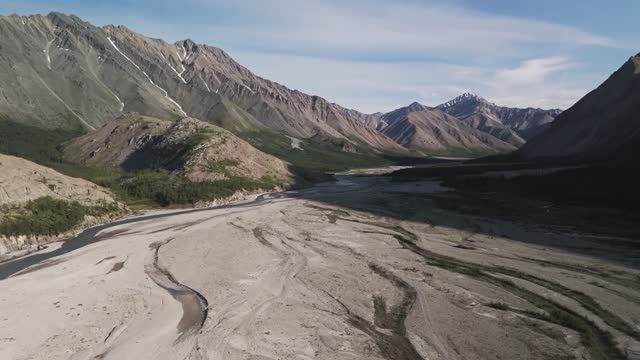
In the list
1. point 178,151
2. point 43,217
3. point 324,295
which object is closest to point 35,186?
point 43,217

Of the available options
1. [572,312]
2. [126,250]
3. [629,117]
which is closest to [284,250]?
[126,250]

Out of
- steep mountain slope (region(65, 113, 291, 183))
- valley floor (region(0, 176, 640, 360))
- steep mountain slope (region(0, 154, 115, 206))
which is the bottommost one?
valley floor (region(0, 176, 640, 360))

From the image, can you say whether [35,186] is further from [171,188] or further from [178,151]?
[178,151]

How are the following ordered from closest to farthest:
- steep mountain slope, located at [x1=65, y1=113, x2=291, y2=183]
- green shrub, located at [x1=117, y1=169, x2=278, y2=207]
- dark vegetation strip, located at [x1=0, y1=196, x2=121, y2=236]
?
dark vegetation strip, located at [x1=0, y1=196, x2=121, y2=236] < green shrub, located at [x1=117, y1=169, x2=278, y2=207] < steep mountain slope, located at [x1=65, y1=113, x2=291, y2=183]

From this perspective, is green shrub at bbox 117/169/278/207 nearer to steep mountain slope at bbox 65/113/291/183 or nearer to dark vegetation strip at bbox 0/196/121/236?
steep mountain slope at bbox 65/113/291/183

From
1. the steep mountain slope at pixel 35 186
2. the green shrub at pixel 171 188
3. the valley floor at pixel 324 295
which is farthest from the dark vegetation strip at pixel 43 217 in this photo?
the green shrub at pixel 171 188

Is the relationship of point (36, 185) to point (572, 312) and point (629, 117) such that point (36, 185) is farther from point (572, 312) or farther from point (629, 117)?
point (629, 117)

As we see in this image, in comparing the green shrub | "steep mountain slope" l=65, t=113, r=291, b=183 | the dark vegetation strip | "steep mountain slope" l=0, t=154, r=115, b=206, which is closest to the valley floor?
the dark vegetation strip
